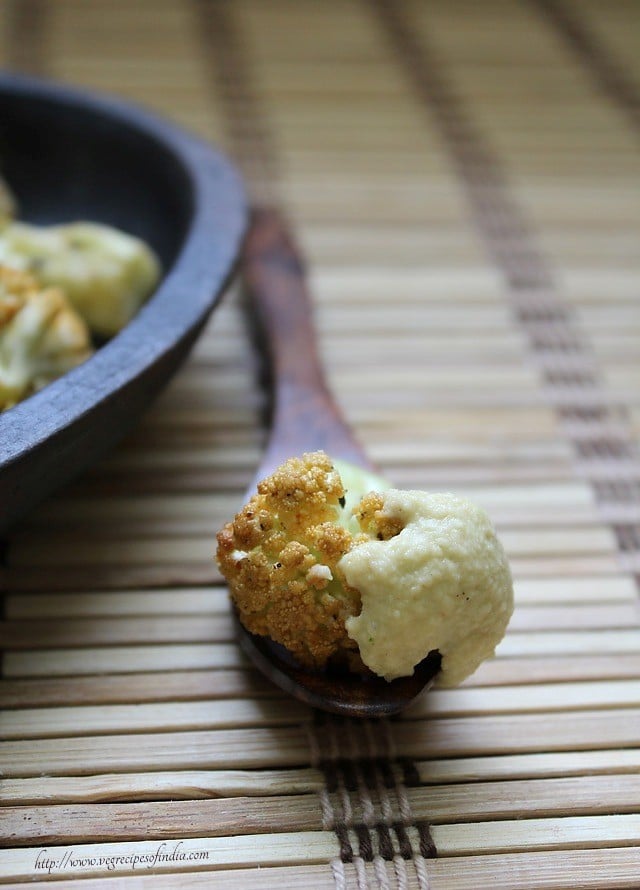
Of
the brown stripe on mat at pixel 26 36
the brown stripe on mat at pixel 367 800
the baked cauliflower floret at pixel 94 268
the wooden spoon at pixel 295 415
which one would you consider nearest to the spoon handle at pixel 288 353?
the wooden spoon at pixel 295 415

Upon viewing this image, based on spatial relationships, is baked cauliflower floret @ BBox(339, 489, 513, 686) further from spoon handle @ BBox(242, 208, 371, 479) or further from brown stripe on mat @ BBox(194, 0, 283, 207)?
brown stripe on mat @ BBox(194, 0, 283, 207)

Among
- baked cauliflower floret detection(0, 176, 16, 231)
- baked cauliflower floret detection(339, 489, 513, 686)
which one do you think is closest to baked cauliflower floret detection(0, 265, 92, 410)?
baked cauliflower floret detection(0, 176, 16, 231)

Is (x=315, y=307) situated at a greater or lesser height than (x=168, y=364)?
lesser

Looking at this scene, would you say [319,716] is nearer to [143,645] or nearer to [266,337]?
[143,645]

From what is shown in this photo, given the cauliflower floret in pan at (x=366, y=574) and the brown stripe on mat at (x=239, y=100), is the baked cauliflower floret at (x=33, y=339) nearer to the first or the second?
the cauliflower floret in pan at (x=366, y=574)

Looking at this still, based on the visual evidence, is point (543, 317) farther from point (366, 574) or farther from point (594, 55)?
point (594, 55)

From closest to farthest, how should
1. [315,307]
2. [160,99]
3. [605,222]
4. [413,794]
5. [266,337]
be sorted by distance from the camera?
1. [413,794]
2. [266,337]
3. [315,307]
4. [605,222]
5. [160,99]

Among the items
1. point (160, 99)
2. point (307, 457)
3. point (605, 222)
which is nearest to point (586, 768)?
point (307, 457)
